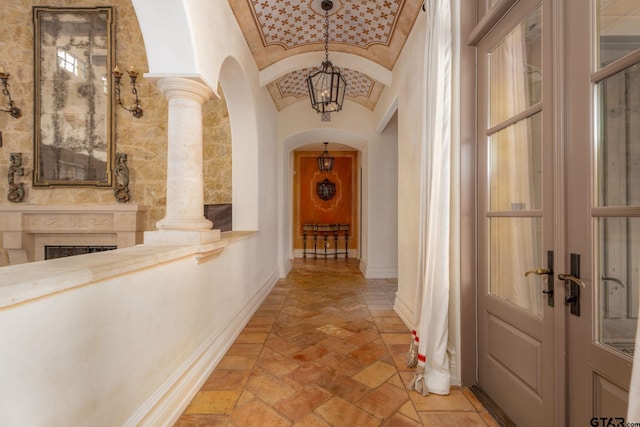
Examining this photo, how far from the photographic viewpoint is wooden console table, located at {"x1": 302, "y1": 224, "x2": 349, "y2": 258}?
8.73 meters

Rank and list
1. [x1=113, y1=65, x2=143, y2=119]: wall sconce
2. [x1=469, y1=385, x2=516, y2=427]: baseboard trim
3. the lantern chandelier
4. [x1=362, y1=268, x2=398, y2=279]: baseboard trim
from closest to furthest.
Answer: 1. [x1=469, y1=385, x2=516, y2=427]: baseboard trim
2. the lantern chandelier
3. [x1=113, y1=65, x2=143, y2=119]: wall sconce
4. [x1=362, y1=268, x2=398, y2=279]: baseboard trim

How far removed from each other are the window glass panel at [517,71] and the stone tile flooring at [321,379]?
1.82m

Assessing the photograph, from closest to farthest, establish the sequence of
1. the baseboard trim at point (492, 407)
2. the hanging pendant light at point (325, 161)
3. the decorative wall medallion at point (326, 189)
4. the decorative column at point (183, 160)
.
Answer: the baseboard trim at point (492, 407), the decorative column at point (183, 160), the hanging pendant light at point (325, 161), the decorative wall medallion at point (326, 189)

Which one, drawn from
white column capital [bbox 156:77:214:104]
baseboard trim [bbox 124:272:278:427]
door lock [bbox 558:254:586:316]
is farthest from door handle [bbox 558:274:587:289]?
white column capital [bbox 156:77:214:104]

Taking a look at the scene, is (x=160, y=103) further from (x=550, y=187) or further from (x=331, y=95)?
(x=550, y=187)

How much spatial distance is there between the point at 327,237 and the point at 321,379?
270 inches

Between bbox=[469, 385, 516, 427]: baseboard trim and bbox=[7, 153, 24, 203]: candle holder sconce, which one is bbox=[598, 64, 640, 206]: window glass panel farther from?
bbox=[7, 153, 24, 203]: candle holder sconce

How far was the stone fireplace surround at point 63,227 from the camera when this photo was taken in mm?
4516

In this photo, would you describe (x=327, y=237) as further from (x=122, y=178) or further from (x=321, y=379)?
(x=321, y=379)

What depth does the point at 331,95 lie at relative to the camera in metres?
3.32

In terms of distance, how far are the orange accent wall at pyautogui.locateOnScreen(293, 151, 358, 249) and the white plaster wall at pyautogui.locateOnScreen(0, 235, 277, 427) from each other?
6818mm

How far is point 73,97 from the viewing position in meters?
4.69

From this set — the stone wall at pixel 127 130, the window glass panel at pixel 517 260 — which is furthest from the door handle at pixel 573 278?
the stone wall at pixel 127 130

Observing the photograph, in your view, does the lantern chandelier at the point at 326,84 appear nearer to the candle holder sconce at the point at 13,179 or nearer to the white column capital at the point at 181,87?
the white column capital at the point at 181,87
